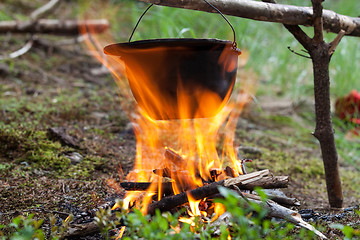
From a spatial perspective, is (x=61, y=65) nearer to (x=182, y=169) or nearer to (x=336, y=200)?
(x=182, y=169)

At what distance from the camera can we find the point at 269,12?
2.08 metres

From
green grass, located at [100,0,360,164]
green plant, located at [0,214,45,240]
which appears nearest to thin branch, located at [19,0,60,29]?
green grass, located at [100,0,360,164]

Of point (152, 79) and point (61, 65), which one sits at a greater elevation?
point (152, 79)

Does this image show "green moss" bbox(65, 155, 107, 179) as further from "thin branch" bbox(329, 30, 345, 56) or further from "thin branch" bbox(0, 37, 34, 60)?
"thin branch" bbox(0, 37, 34, 60)

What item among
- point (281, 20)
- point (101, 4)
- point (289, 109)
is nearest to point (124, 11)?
point (101, 4)

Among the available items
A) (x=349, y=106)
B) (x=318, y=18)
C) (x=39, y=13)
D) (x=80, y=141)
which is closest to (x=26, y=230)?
(x=80, y=141)

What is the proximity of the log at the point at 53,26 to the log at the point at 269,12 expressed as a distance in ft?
13.7

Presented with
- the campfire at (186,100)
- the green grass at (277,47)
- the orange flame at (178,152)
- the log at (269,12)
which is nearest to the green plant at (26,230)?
the campfire at (186,100)

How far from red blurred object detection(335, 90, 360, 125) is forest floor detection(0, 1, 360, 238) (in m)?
0.44

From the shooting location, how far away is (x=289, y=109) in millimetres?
4961

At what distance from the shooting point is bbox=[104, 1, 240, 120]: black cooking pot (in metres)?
1.67

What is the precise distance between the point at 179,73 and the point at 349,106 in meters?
3.89

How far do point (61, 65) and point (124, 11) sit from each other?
2189mm

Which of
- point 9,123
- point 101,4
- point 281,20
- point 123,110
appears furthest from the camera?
point 101,4
